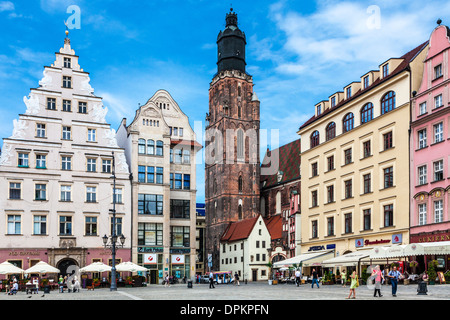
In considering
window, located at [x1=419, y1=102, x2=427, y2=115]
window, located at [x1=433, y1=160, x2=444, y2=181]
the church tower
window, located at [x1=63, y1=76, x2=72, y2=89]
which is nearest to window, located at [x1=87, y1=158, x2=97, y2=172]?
window, located at [x1=63, y1=76, x2=72, y2=89]

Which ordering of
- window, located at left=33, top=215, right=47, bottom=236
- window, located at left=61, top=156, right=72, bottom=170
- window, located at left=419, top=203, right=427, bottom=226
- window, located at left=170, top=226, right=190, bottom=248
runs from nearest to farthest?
1. window, located at left=419, top=203, right=427, bottom=226
2. window, located at left=33, top=215, right=47, bottom=236
3. window, located at left=61, top=156, right=72, bottom=170
4. window, located at left=170, top=226, right=190, bottom=248

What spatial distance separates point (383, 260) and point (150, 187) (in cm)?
2572

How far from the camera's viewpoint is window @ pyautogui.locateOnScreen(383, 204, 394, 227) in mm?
52094

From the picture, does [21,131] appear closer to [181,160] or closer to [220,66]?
[181,160]

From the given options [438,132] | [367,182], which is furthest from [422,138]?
[367,182]

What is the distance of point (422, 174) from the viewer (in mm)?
48750

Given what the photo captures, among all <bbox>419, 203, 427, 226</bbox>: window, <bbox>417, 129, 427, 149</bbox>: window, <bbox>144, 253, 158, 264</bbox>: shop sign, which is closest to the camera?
<bbox>419, 203, 427, 226</bbox>: window

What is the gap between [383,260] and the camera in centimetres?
5191

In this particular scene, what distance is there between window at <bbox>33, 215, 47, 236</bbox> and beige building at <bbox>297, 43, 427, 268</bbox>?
28930mm

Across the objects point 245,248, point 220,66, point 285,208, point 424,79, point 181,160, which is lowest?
point 245,248

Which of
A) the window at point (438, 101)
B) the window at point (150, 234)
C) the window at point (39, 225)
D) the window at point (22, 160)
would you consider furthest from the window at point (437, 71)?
the window at point (22, 160)

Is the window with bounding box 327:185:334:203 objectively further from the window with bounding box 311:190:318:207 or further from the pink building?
the pink building

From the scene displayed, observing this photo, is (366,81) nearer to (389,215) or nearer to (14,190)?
(389,215)
